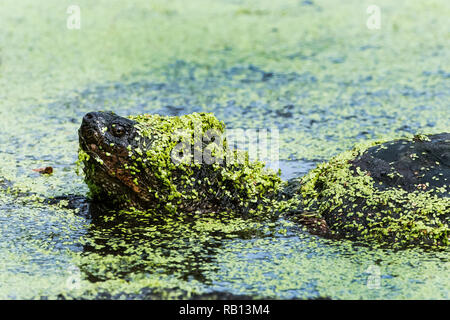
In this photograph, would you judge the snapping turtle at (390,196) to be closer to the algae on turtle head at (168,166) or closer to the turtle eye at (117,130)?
the algae on turtle head at (168,166)

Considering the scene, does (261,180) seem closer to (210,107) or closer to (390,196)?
(390,196)

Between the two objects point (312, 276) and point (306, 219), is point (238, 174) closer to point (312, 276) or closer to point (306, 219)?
point (306, 219)

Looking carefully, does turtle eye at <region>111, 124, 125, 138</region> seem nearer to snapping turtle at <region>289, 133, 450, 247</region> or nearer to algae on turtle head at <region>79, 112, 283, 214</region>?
algae on turtle head at <region>79, 112, 283, 214</region>

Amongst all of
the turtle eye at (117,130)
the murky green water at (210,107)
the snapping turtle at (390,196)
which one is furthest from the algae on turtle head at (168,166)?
the snapping turtle at (390,196)

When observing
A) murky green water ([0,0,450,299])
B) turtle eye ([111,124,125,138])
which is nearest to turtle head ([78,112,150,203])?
turtle eye ([111,124,125,138])

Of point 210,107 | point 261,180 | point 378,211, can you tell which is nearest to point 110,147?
point 261,180

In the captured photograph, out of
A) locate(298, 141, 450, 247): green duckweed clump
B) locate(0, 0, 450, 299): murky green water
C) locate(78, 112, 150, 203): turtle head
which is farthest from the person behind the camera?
locate(78, 112, 150, 203): turtle head
